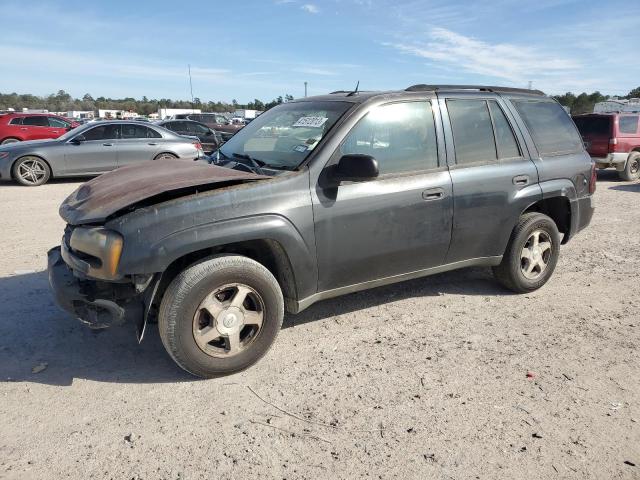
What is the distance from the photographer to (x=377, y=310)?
4.33 metres

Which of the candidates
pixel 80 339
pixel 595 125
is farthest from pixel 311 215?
pixel 595 125

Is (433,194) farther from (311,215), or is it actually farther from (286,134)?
(286,134)

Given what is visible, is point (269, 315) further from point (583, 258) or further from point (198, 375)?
point (583, 258)

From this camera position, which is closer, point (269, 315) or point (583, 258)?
point (269, 315)

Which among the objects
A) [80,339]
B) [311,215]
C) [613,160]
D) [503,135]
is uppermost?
[503,135]

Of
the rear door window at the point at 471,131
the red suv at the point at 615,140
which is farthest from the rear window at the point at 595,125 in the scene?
the rear door window at the point at 471,131

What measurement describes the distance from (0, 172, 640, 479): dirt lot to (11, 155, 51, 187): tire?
7196mm

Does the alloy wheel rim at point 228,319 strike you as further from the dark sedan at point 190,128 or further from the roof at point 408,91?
the dark sedan at point 190,128

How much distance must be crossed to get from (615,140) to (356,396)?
41.6 feet

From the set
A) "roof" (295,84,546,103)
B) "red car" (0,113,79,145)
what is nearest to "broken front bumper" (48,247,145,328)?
"roof" (295,84,546,103)

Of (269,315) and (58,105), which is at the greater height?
(58,105)

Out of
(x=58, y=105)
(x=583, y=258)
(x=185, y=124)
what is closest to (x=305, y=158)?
(x=583, y=258)

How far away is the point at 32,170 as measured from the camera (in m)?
10.8

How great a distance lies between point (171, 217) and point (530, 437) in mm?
2371
